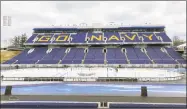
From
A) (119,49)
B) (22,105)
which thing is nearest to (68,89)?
(22,105)

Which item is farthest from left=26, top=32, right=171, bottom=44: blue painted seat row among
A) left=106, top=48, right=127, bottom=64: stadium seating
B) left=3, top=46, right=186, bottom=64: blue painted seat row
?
left=106, top=48, right=127, bottom=64: stadium seating

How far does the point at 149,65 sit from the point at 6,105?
87.2ft

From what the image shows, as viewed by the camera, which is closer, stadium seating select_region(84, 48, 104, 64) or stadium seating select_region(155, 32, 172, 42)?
stadium seating select_region(84, 48, 104, 64)

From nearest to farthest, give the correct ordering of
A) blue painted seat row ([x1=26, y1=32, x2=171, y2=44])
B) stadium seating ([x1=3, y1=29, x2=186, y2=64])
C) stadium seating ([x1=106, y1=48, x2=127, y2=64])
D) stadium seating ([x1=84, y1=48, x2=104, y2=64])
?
1. stadium seating ([x1=106, y1=48, x2=127, y2=64])
2. stadium seating ([x1=84, y1=48, x2=104, y2=64])
3. stadium seating ([x1=3, y1=29, x2=186, y2=64])
4. blue painted seat row ([x1=26, y1=32, x2=171, y2=44])

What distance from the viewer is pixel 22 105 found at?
1572 centimetres

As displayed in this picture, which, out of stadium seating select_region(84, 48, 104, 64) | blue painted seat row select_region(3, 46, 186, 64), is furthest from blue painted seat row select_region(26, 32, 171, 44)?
stadium seating select_region(84, 48, 104, 64)

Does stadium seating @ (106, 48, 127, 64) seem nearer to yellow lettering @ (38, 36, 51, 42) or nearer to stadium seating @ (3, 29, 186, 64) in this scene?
stadium seating @ (3, 29, 186, 64)

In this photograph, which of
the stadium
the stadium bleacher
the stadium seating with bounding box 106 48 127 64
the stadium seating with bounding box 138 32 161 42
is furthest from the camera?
the stadium seating with bounding box 138 32 161 42

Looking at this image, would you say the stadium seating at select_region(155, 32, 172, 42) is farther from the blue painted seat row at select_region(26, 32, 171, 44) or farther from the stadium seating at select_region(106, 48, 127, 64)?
the stadium seating at select_region(106, 48, 127, 64)

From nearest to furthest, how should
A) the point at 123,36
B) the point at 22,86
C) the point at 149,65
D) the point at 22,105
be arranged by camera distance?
the point at 22,105 < the point at 22,86 < the point at 149,65 < the point at 123,36

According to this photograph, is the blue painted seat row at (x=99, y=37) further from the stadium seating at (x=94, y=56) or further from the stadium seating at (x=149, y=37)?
the stadium seating at (x=94, y=56)

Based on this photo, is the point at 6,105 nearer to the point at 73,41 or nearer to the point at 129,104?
the point at 129,104

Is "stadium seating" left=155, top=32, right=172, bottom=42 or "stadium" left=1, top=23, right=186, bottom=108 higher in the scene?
"stadium seating" left=155, top=32, right=172, bottom=42

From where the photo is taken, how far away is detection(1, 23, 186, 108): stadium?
70.2ft
